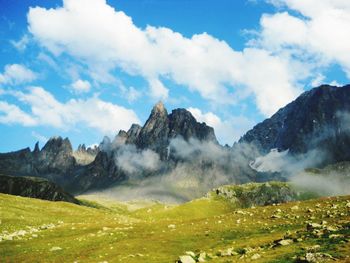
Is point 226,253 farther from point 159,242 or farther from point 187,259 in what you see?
point 159,242

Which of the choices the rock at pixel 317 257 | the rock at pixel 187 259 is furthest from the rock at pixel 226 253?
the rock at pixel 317 257

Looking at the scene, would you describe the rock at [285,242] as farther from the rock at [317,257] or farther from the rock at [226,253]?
the rock at [317,257]

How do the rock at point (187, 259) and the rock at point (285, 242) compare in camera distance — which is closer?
the rock at point (187, 259)

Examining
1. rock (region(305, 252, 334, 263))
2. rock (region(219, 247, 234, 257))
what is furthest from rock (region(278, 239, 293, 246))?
rock (region(305, 252, 334, 263))

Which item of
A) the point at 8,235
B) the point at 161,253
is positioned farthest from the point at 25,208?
the point at 161,253

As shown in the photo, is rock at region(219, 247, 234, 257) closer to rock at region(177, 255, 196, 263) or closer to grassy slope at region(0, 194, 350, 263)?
grassy slope at region(0, 194, 350, 263)

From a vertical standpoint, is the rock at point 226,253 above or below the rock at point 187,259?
above

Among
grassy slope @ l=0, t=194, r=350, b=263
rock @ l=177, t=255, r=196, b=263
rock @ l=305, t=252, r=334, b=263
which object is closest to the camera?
rock @ l=305, t=252, r=334, b=263

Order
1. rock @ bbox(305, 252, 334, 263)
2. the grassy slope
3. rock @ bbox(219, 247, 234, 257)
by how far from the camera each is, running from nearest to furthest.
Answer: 1. rock @ bbox(305, 252, 334, 263)
2. the grassy slope
3. rock @ bbox(219, 247, 234, 257)

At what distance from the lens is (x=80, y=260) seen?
4334 centimetres

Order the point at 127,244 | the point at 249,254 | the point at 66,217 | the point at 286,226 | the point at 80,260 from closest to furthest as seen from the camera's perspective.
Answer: the point at 249,254 < the point at 80,260 < the point at 127,244 < the point at 286,226 < the point at 66,217

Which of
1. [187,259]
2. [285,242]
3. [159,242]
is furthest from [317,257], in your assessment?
[159,242]

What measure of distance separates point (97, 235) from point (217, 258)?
2852 cm

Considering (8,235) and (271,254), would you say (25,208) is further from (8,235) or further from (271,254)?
(271,254)
